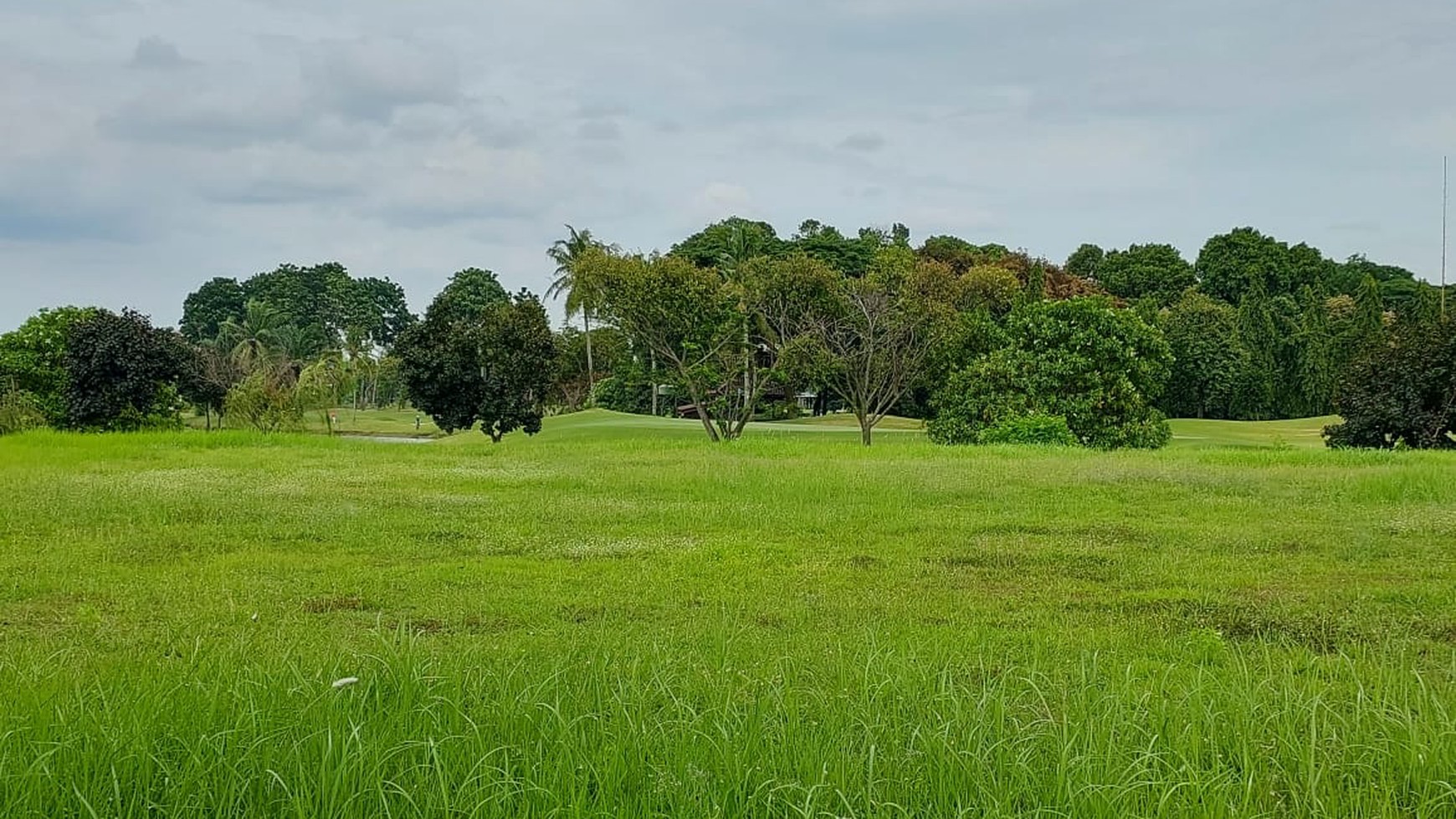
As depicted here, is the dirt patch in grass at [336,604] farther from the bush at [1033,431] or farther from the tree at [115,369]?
the tree at [115,369]

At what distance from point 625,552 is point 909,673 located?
3832mm

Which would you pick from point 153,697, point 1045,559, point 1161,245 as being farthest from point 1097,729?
point 1161,245

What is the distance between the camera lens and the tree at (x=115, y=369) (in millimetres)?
21016

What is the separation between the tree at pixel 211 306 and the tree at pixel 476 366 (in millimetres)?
47728

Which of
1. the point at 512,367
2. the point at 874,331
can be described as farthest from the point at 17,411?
the point at 874,331

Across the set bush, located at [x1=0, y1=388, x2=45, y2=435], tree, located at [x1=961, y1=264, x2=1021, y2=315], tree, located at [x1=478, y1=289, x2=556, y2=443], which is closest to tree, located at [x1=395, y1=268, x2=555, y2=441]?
tree, located at [x1=478, y1=289, x2=556, y2=443]

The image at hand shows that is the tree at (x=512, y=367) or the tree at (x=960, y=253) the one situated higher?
the tree at (x=960, y=253)

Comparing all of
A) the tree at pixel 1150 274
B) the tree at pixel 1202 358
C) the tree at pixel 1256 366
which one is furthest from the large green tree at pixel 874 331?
the tree at pixel 1150 274

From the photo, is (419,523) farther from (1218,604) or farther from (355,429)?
(355,429)

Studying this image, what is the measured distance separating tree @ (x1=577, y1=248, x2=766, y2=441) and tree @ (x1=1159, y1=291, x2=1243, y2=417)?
2344 cm

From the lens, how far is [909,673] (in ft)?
11.7

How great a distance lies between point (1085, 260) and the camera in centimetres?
5356

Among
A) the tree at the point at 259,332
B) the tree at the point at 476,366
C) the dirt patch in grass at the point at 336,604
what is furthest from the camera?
the tree at the point at 259,332

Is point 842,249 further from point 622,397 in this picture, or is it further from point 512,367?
point 512,367
